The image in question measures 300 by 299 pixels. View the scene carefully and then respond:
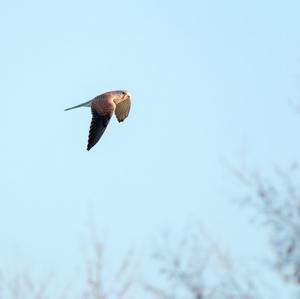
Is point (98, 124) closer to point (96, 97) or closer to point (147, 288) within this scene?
point (96, 97)

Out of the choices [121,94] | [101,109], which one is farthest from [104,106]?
[121,94]

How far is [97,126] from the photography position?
18.8 meters

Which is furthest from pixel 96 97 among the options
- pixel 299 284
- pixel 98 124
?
pixel 299 284

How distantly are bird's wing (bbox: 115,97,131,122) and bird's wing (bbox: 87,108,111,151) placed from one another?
61.7 inches

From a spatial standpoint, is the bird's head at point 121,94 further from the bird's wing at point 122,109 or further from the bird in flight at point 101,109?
the bird's wing at point 122,109

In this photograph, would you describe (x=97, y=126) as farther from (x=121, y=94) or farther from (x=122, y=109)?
(x=122, y=109)

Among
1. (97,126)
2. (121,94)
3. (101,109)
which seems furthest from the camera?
(121,94)

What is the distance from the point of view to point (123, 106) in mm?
20531

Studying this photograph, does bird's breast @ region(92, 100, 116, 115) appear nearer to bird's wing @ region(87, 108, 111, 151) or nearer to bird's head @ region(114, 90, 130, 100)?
bird's wing @ region(87, 108, 111, 151)

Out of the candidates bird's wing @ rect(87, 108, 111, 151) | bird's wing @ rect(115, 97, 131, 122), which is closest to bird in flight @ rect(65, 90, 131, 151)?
bird's wing @ rect(87, 108, 111, 151)

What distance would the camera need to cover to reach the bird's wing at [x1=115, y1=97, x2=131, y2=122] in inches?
807

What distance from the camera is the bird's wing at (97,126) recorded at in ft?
61.5

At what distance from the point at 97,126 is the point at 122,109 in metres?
1.71

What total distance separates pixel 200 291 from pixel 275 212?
1609 mm
